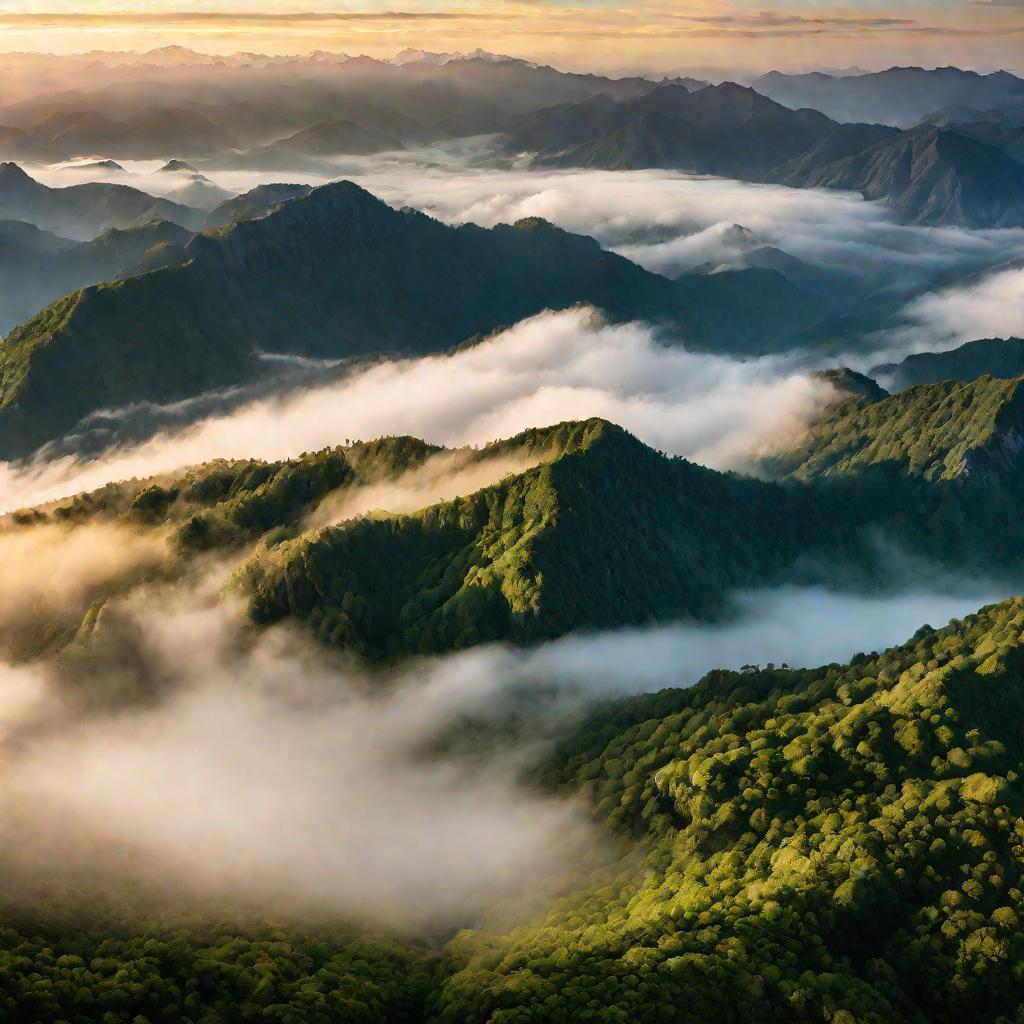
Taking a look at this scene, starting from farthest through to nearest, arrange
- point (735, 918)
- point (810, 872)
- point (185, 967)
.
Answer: point (810, 872) → point (185, 967) → point (735, 918)

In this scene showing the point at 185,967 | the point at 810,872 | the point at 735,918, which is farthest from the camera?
the point at 810,872

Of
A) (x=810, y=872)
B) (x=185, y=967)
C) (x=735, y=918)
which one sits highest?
(x=810, y=872)

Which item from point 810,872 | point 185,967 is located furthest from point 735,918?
point 185,967

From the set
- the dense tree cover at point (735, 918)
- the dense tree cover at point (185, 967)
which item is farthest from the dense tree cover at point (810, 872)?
the dense tree cover at point (185, 967)

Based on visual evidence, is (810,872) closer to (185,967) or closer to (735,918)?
(735,918)

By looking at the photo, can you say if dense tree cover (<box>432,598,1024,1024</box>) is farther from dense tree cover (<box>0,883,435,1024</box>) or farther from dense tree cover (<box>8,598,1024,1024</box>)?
dense tree cover (<box>0,883,435,1024</box>)

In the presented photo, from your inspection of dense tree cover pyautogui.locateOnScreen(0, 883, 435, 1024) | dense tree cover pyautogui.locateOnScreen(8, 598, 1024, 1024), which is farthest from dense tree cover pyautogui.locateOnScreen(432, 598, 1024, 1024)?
dense tree cover pyautogui.locateOnScreen(0, 883, 435, 1024)

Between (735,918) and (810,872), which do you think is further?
(810,872)

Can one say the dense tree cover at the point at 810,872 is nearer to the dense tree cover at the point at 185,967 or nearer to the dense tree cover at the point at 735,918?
the dense tree cover at the point at 735,918
